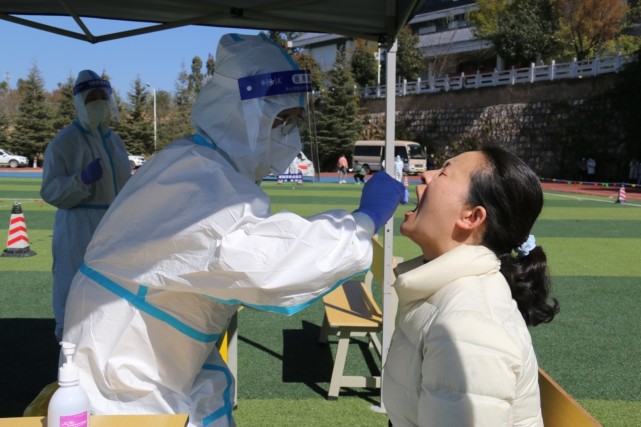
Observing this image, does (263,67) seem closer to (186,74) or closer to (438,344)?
(438,344)

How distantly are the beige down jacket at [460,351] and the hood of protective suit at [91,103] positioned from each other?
336 cm

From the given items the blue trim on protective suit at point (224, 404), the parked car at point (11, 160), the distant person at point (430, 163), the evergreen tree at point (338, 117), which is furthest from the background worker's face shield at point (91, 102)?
the parked car at point (11, 160)

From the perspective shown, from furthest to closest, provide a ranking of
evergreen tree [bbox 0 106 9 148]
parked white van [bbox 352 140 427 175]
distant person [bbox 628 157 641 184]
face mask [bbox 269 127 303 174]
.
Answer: evergreen tree [bbox 0 106 9 148] → parked white van [bbox 352 140 427 175] → distant person [bbox 628 157 641 184] → face mask [bbox 269 127 303 174]

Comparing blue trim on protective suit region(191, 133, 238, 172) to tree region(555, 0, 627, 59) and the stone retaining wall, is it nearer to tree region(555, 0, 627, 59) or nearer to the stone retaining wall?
the stone retaining wall

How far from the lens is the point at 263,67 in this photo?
1901mm

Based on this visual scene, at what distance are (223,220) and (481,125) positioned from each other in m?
38.3

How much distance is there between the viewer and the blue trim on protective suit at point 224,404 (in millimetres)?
1863

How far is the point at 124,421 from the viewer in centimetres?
153

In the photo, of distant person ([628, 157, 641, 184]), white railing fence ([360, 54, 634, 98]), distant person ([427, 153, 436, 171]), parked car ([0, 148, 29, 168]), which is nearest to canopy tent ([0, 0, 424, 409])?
distant person ([628, 157, 641, 184])

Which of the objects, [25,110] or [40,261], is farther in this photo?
[25,110]

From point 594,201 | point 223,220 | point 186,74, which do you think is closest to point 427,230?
point 223,220

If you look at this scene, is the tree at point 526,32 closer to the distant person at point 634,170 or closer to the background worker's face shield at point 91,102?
the distant person at point 634,170

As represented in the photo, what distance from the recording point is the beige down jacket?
1243 millimetres

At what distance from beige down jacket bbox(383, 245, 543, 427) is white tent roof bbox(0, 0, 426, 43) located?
207 centimetres
